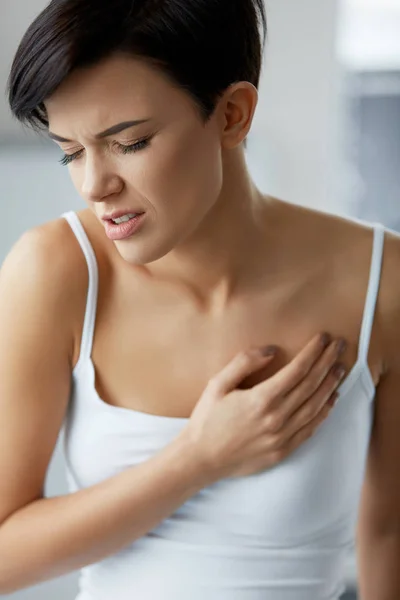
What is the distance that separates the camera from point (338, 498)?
1.04 meters

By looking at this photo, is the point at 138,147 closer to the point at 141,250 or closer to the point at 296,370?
the point at 141,250

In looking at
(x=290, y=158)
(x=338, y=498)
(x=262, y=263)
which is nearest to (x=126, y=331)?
(x=262, y=263)

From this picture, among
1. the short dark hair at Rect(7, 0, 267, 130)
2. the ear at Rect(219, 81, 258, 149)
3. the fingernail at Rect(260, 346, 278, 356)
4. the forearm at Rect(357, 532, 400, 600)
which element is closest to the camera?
the short dark hair at Rect(7, 0, 267, 130)

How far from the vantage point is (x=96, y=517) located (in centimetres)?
95

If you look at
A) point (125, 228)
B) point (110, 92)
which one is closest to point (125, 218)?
point (125, 228)

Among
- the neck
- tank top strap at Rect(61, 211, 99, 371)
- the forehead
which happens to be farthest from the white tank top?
the forehead

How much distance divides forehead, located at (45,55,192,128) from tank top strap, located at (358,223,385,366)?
373mm

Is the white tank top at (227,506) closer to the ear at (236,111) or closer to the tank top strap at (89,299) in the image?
the tank top strap at (89,299)

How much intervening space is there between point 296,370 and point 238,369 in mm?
62

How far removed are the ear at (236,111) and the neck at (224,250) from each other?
2.4 inches

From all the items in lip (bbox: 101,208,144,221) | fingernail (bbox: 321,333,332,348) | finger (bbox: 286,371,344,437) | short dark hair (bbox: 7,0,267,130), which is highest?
short dark hair (bbox: 7,0,267,130)

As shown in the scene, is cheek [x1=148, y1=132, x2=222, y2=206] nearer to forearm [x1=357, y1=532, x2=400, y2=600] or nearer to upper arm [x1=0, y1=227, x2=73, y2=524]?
upper arm [x1=0, y1=227, x2=73, y2=524]

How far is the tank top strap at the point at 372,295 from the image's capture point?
3.43 feet

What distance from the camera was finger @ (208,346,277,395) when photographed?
3.19 ft
